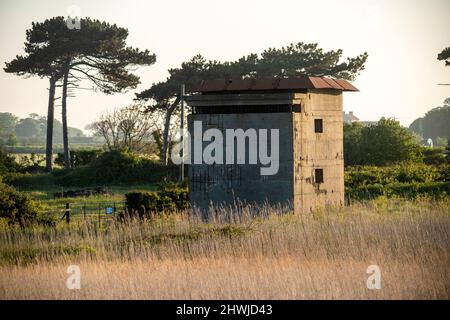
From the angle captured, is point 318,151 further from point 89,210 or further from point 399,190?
point 89,210

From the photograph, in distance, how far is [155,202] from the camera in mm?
21578

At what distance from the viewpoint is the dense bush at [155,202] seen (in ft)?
70.2

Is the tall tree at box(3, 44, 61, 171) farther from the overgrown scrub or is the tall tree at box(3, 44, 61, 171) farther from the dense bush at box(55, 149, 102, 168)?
the overgrown scrub

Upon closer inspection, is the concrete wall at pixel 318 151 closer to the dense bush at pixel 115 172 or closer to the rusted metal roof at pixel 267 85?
the rusted metal roof at pixel 267 85

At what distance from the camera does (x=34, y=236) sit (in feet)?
54.3

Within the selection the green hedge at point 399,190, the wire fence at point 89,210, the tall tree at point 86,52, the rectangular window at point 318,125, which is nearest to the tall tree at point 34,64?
the tall tree at point 86,52

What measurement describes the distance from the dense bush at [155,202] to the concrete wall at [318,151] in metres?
4.10

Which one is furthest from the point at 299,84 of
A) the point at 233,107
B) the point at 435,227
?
the point at 435,227

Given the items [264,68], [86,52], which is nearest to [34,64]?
[86,52]

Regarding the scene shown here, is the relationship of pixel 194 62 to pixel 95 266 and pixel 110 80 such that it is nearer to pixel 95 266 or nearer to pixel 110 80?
pixel 110 80

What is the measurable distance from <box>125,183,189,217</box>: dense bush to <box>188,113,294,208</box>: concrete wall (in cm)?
203
